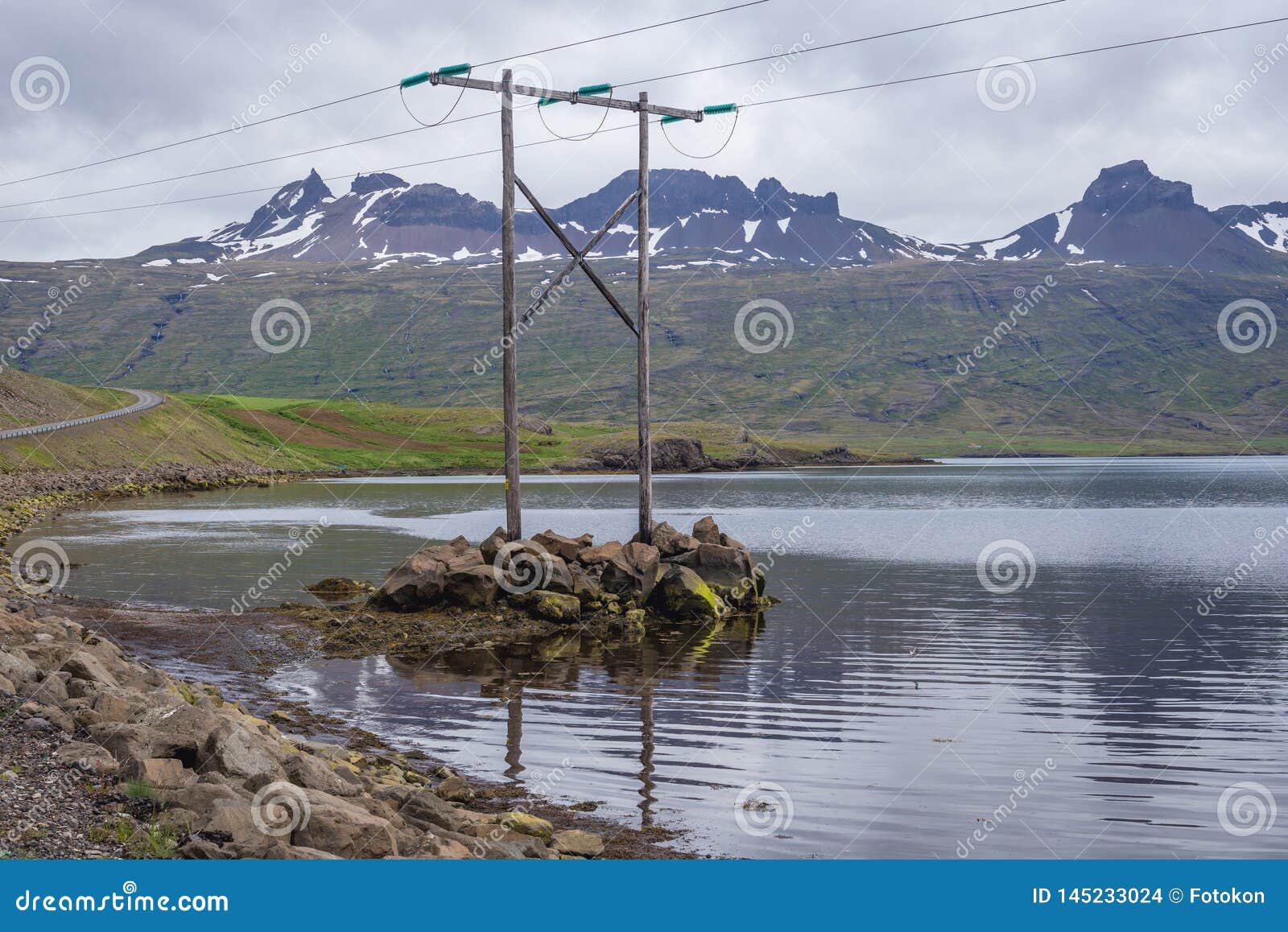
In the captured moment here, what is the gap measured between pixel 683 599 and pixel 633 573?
6.68ft

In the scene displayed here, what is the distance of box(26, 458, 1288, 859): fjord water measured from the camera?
1419cm

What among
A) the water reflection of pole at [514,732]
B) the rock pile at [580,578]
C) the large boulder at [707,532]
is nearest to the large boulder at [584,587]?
the rock pile at [580,578]

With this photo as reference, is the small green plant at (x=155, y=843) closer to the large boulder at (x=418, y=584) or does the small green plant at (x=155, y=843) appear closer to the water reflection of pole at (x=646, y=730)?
the water reflection of pole at (x=646, y=730)

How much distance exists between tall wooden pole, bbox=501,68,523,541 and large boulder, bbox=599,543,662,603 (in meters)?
3.30

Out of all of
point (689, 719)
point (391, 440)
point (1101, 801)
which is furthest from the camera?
point (391, 440)

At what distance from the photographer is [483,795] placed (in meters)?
15.1

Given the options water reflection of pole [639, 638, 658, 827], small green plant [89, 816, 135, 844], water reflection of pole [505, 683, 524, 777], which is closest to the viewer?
small green plant [89, 816, 135, 844]

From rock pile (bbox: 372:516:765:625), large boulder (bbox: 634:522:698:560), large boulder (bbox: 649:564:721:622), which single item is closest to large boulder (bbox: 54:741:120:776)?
rock pile (bbox: 372:516:765:625)

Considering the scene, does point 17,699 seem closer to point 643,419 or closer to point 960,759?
point 960,759

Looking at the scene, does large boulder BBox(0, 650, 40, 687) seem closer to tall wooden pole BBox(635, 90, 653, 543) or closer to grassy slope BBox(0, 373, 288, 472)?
tall wooden pole BBox(635, 90, 653, 543)

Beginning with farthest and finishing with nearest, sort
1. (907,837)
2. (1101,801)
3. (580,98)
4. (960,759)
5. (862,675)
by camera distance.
Answer: (580,98), (862,675), (960,759), (1101,801), (907,837)

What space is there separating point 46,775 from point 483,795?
5777mm

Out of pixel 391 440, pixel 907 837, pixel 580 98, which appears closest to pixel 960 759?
pixel 907 837

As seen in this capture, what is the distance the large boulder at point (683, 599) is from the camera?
33156 mm
